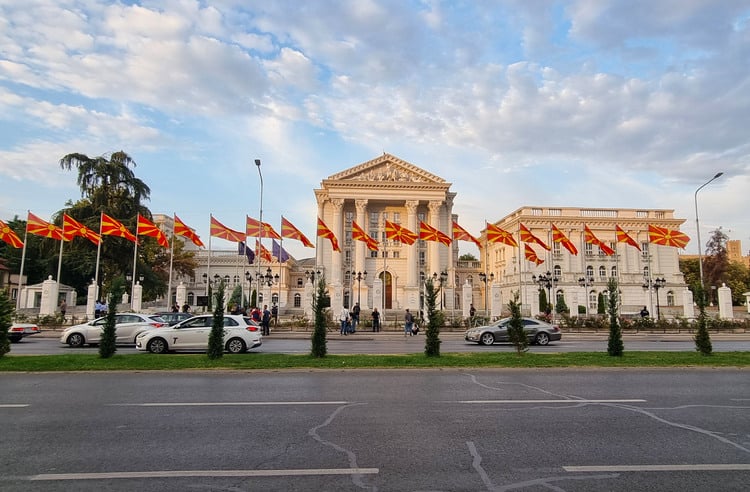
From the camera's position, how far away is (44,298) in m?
39.6

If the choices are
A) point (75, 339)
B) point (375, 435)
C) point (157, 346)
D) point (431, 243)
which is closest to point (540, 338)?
point (157, 346)

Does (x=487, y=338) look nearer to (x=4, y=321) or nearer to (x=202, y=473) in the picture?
(x=4, y=321)

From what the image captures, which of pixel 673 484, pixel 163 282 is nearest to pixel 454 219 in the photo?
pixel 163 282

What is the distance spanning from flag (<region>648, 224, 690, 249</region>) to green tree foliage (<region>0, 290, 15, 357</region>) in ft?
141

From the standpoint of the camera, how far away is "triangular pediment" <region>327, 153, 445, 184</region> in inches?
2805

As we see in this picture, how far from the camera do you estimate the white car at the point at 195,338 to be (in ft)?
58.8

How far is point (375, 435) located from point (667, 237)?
42.9 metres

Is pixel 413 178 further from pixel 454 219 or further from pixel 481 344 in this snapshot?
pixel 481 344

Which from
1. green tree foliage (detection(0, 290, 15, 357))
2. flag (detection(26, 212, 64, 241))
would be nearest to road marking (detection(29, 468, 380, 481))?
green tree foliage (detection(0, 290, 15, 357))

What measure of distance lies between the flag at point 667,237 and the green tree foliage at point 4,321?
42.9 m

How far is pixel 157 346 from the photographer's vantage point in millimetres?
18078

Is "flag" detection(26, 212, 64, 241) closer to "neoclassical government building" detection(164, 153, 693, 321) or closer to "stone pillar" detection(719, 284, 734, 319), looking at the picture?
"neoclassical government building" detection(164, 153, 693, 321)

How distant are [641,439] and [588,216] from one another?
70.7 m

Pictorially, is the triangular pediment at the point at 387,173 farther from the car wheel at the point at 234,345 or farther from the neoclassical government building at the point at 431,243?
the car wheel at the point at 234,345
